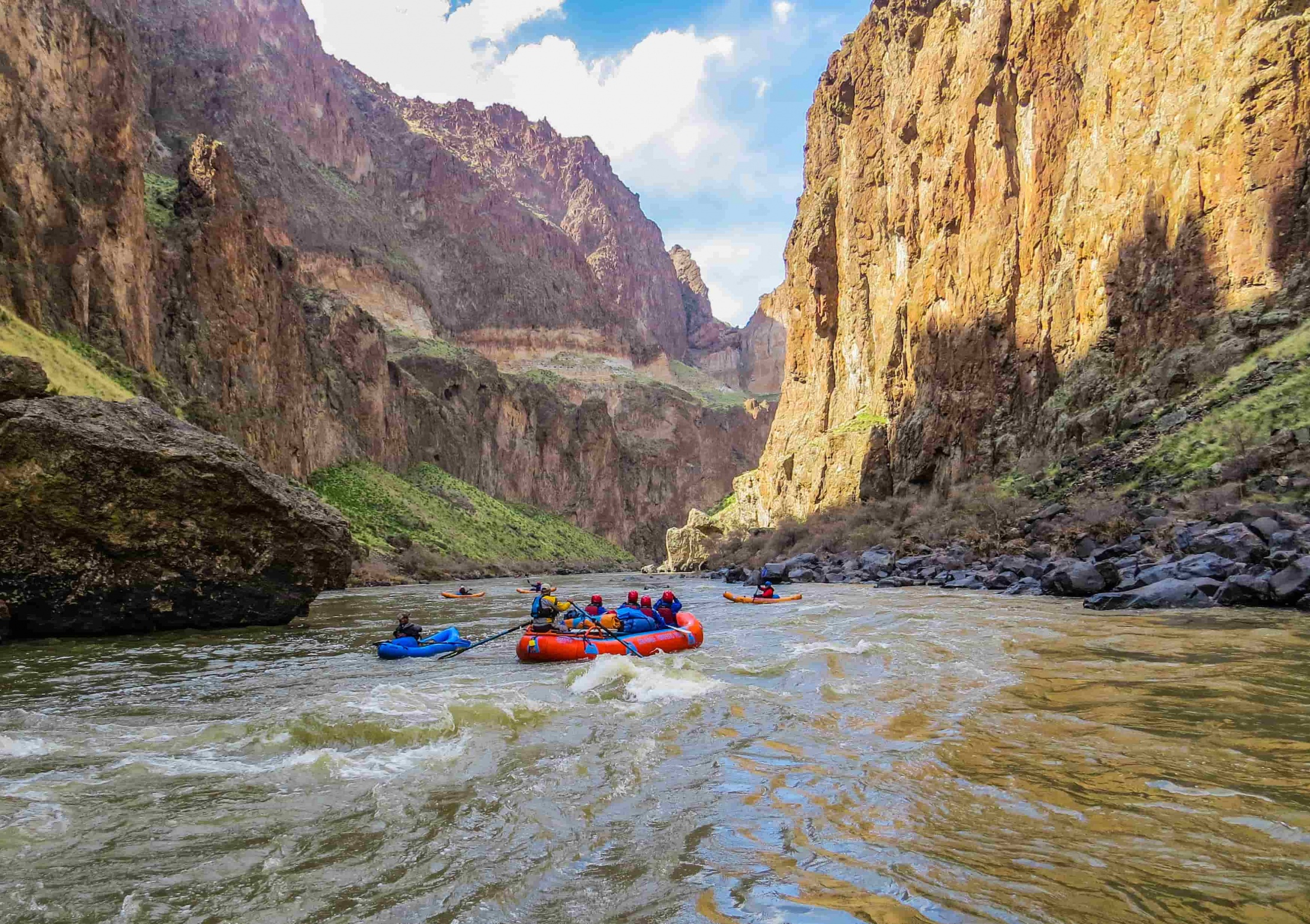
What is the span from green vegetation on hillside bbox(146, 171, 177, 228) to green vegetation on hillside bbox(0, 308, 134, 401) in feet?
73.7

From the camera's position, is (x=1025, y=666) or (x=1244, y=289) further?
(x=1244, y=289)

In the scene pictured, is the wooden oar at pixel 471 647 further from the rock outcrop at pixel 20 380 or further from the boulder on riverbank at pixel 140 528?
the rock outcrop at pixel 20 380

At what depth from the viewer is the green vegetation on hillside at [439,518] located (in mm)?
64250

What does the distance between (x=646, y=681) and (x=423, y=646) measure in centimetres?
682

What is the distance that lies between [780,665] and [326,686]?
7151 millimetres

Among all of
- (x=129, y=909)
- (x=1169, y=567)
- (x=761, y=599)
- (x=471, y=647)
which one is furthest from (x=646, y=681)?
(x=761, y=599)

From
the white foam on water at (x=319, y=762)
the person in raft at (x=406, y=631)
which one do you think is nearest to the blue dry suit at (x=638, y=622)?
the person in raft at (x=406, y=631)

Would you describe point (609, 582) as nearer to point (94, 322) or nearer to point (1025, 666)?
point (94, 322)

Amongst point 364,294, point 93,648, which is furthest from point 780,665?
point 364,294

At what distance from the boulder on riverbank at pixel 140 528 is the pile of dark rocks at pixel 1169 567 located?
18.8 meters

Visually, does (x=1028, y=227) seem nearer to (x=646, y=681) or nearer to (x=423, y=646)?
(x=423, y=646)

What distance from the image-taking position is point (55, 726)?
883cm

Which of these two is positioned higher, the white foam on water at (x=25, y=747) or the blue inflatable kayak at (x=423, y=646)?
the blue inflatable kayak at (x=423, y=646)

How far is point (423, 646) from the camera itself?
53.3 feet
